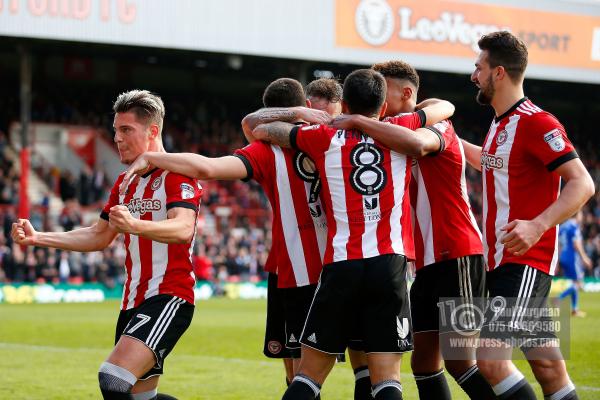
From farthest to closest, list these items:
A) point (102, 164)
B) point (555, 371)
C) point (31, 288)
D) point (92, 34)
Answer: point (102, 164), point (92, 34), point (31, 288), point (555, 371)

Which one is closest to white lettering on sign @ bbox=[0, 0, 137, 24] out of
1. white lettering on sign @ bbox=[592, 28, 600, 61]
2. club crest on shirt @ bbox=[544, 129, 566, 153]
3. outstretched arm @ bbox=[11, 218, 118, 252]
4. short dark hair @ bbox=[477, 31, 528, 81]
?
white lettering on sign @ bbox=[592, 28, 600, 61]

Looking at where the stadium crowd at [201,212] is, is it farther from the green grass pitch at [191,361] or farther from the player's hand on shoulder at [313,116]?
the player's hand on shoulder at [313,116]

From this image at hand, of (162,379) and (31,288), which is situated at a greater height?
(162,379)

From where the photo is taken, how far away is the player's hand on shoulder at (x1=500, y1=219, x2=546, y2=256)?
5711 mm

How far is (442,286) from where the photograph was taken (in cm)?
678

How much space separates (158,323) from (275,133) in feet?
4.47

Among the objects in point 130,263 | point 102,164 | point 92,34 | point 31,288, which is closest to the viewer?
point 130,263

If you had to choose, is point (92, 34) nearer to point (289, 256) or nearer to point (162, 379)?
point (162, 379)

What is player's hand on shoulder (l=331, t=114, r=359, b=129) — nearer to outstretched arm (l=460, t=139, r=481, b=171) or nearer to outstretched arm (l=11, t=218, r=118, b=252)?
outstretched arm (l=460, t=139, r=481, b=171)

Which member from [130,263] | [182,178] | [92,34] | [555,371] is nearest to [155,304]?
[130,263]

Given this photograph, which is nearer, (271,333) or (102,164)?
(271,333)

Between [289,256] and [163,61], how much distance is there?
35.8m

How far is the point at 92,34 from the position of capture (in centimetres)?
3106

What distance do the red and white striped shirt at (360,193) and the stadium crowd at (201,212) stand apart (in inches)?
932
